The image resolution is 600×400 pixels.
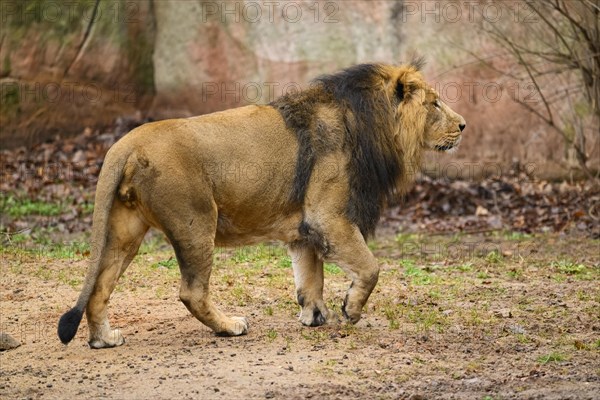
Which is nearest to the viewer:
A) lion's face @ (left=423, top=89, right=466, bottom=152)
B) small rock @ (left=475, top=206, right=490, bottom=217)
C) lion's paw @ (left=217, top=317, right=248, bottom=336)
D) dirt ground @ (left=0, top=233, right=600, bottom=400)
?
dirt ground @ (left=0, top=233, right=600, bottom=400)

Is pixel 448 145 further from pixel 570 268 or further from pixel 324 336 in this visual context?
pixel 570 268

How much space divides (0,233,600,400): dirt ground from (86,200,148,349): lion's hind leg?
142 millimetres

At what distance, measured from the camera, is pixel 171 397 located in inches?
212

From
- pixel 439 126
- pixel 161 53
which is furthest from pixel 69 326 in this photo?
pixel 161 53

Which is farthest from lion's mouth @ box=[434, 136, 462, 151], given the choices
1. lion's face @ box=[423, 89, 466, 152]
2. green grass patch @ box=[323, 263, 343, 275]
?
green grass patch @ box=[323, 263, 343, 275]

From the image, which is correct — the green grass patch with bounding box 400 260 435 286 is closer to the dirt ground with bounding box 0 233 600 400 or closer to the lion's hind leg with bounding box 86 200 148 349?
the dirt ground with bounding box 0 233 600 400

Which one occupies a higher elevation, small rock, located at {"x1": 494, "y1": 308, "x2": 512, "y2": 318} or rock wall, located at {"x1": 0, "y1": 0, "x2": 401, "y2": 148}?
rock wall, located at {"x1": 0, "y1": 0, "x2": 401, "y2": 148}

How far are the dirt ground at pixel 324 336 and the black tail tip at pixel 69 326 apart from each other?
0.73 ft

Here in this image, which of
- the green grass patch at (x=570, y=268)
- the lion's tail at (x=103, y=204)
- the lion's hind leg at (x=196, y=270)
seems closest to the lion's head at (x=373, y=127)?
the lion's hind leg at (x=196, y=270)

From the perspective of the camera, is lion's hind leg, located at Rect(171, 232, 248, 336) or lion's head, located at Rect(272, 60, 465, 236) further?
lion's head, located at Rect(272, 60, 465, 236)

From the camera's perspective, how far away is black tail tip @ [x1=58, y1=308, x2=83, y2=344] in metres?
5.88

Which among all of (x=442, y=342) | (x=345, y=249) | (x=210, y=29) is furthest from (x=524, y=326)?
(x=210, y=29)

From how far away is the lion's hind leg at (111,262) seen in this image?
6340 millimetres

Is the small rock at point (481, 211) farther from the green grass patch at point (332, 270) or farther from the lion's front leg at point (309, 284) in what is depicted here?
the lion's front leg at point (309, 284)
